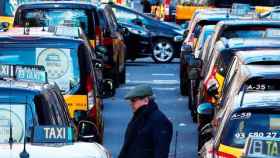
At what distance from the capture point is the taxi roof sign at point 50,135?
307 inches

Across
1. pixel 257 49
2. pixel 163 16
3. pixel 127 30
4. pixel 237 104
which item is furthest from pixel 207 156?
pixel 163 16

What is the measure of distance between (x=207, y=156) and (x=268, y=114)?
0.64 meters

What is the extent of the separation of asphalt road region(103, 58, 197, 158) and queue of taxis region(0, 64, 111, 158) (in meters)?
4.23

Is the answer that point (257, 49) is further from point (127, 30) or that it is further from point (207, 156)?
point (127, 30)

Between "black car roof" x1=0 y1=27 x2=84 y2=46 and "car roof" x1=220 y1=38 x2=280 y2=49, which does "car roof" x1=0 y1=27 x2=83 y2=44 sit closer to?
"black car roof" x1=0 y1=27 x2=84 y2=46

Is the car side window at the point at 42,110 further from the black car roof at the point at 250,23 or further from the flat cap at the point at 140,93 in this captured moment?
the black car roof at the point at 250,23

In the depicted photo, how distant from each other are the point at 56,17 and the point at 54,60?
21.5ft

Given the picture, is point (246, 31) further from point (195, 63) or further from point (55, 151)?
point (55, 151)

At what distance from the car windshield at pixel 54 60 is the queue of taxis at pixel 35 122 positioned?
65.3 inches

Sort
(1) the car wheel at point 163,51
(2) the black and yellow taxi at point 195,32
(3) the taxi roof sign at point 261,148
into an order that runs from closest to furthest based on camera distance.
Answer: (3) the taxi roof sign at point 261,148 → (2) the black and yellow taxi at point 195,32 → (1) the car wheel at point 163,51

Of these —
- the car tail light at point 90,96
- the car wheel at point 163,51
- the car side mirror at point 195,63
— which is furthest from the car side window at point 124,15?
the car tail light at point 90,96

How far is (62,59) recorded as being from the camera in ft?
44.2

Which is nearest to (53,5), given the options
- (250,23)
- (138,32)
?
(250,23)

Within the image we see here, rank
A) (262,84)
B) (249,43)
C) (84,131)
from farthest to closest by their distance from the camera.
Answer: (249,43) < (262,84) < (84,131)
